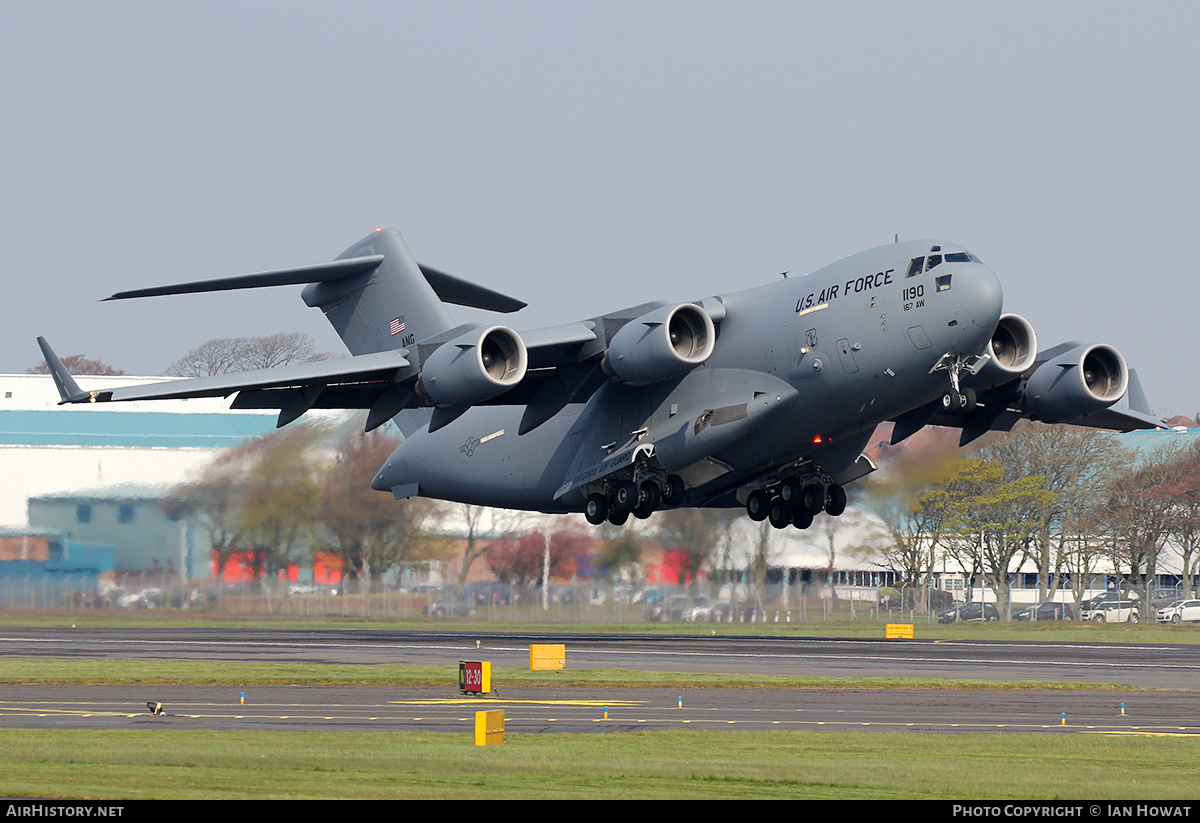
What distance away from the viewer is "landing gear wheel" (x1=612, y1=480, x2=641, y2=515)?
106 ft

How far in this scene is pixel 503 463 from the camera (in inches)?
1421

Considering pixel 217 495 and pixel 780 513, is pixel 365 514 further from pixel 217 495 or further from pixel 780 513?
pixel 780 513

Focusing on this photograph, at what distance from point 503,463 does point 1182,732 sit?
20037 millimetres

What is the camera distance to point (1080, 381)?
104 ft

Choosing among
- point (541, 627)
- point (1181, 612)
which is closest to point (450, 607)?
point (541, 627)

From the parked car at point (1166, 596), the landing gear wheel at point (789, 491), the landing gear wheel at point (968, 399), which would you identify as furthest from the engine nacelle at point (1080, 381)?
the parked car at point (1166, 596)

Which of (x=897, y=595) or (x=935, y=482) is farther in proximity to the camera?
(x=897, y=595)

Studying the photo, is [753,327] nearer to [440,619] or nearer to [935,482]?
[935,482]

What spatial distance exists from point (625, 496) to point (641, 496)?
425 millimetres

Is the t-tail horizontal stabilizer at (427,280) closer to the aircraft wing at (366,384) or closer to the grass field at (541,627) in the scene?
the aircraft wing at (366,384)

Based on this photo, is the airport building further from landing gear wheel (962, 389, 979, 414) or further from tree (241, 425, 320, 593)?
landing gear wheel (962, 389, 979, 414)

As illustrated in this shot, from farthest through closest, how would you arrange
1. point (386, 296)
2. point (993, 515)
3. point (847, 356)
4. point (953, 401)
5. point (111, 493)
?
point (993, 515)
point (111, 493)
point (386, 296)
point (953, 401)
point (847, 356)

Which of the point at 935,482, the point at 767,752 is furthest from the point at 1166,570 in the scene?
the point at 767,752

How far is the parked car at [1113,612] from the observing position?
56438 millimetres
